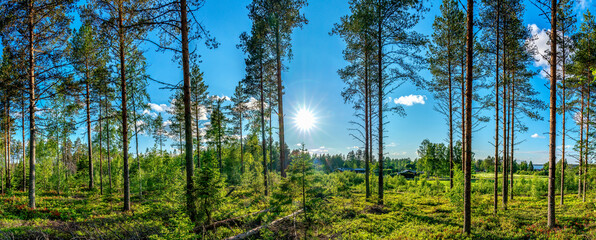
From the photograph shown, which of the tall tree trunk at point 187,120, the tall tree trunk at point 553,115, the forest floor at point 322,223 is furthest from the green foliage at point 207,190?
the tall tree trunk at point 553,115

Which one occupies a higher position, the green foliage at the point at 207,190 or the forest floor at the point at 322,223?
the green foliage at the point at 207,190

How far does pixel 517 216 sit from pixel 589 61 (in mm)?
10168

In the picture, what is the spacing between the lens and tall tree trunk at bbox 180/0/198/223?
6.44 metres

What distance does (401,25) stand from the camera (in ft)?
Result: 38.6

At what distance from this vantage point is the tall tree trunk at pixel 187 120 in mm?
6438

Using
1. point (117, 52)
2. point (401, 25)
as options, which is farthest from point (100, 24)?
point (401, 25)

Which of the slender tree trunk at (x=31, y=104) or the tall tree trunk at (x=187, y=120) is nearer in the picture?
the tall tree trunk at (x=187, y=120)

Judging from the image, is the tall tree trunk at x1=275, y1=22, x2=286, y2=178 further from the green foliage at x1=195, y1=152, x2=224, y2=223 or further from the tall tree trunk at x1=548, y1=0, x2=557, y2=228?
the tall tree trunk at x1=548, y1=0, x2=557, y2=228

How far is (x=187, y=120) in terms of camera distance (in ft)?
22.9

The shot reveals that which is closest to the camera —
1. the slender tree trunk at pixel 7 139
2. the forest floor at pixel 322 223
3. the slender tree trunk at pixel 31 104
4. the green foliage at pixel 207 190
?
the forest floor at pixel 322 223

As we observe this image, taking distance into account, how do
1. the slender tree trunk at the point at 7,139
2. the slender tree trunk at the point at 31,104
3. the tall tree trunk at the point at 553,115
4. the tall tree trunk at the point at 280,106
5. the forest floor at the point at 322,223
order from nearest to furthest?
the forest floor at the point at 322,223 < the tall tree trunk at the point at 553,115 < the slender tree trunk at the point at 31,104 < the tall tree trunk at the point at 280,106 < the slender tree trunk at the point at 7,139

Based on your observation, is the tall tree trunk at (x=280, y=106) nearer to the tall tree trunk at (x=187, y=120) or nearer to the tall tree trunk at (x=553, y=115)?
the tall tree trunk at (x=187, y=120)

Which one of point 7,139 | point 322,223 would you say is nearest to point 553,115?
point 322,223

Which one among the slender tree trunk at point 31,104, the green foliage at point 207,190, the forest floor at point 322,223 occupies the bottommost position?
the forest floor at point 322,223
